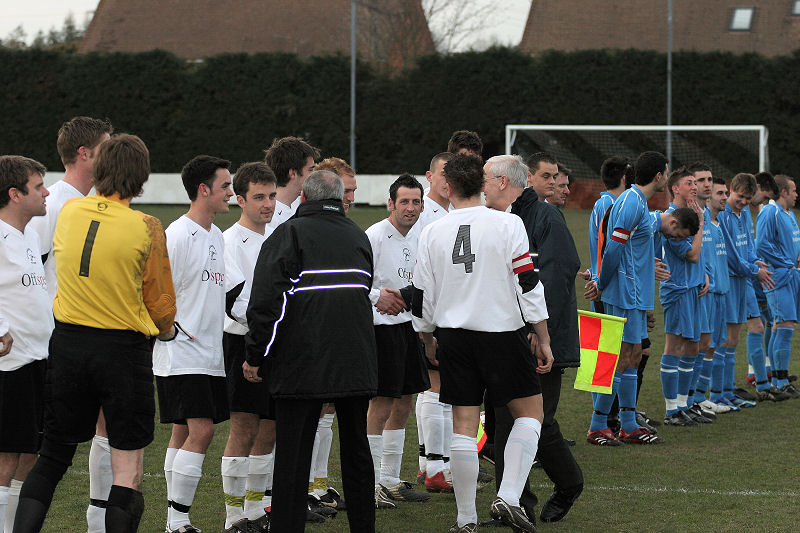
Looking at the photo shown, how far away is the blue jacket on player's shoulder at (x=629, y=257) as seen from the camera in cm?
803

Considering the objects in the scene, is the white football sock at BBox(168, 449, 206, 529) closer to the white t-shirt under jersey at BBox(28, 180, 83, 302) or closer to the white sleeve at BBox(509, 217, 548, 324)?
the white t-shirt under jersey at BBox(28, 180, 83, 302)

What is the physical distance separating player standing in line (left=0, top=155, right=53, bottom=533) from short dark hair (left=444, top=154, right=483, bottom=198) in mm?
2136

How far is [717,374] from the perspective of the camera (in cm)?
966

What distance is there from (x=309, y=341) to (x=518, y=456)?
134 cm

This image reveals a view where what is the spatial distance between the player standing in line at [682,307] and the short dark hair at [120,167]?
5.40 m

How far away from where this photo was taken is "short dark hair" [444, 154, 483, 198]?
18.6ft

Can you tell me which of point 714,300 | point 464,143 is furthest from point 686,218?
point 464,143

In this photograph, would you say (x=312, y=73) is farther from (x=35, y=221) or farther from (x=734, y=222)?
(x=35, y=221)

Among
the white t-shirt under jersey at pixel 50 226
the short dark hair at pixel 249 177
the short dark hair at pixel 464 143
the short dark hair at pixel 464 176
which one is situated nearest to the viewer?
the white t-shirt under jersey at pixel 50 226

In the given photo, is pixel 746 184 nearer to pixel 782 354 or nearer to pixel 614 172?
pixel 782 354

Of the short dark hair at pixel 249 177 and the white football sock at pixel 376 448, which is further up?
the short dark hair at pixel 249 177

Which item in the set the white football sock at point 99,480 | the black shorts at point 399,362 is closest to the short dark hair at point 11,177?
the white football sock at point 99,480

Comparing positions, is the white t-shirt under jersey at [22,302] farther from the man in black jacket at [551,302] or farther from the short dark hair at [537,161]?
the short dark hair at [537,161]

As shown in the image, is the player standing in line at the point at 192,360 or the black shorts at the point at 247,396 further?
the black shorts at the point at 247,396
